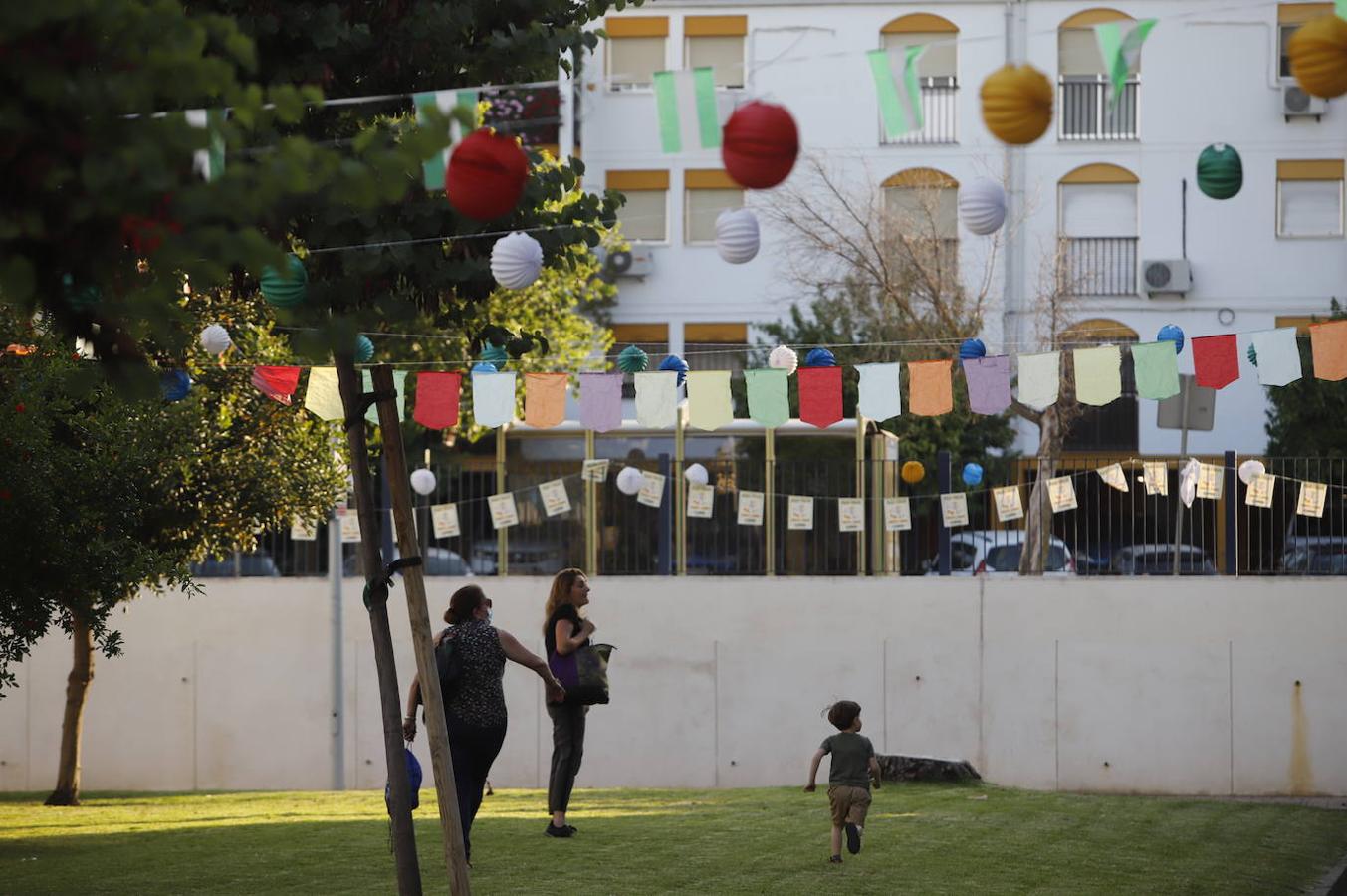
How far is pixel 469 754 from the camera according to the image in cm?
937

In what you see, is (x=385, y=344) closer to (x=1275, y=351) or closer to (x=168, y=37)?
(x=1275, y=351)

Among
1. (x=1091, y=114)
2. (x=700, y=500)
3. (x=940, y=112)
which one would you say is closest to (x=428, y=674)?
(x=700, y=500)

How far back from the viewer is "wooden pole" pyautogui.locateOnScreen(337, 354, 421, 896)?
7980mm

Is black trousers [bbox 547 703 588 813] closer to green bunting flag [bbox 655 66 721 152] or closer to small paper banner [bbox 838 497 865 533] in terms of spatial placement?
green bunting flag [bbox 655 66 721 152]

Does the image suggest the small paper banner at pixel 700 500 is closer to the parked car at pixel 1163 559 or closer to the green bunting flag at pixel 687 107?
the parked car at pixel 1163 559

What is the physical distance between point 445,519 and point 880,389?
221 inches

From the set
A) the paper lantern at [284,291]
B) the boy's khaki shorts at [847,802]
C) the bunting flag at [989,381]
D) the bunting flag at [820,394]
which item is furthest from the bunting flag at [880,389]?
the paper lantern at [284,291]

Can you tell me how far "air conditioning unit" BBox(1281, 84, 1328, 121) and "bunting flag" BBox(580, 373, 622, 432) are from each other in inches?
816

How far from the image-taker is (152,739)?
18422 mm

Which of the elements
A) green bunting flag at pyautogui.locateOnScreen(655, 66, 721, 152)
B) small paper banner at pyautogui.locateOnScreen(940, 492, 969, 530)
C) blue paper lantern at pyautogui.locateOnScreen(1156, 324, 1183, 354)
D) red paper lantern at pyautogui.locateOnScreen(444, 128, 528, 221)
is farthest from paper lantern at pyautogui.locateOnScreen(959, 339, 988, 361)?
red paper lantern at pyautogui.locateOnScreen(444, 128, 528, 221)

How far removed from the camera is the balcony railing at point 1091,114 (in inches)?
1276

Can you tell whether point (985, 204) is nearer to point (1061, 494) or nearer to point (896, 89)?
point (896, 89)

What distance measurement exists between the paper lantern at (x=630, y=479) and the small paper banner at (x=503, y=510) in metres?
1.12

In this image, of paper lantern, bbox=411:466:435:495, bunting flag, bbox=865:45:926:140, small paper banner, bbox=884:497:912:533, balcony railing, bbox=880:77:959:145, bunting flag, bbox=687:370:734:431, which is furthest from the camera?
balcony railing, bbox=880:77:959:145
